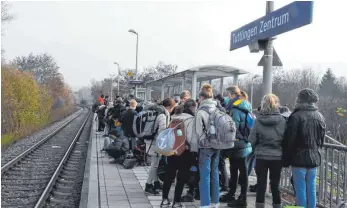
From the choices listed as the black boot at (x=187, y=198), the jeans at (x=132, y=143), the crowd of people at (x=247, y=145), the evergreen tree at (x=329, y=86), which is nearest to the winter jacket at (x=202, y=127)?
the crowd of people at (x=247, y=145)

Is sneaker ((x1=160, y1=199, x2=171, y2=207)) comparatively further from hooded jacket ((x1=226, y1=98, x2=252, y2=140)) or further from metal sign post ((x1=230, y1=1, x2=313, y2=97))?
Result: metal sign post ((x1=230, y1=1, x2=313, y2=97))

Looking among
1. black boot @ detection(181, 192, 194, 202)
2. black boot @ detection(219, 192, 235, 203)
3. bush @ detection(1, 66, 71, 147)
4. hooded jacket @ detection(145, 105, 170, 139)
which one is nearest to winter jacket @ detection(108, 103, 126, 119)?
hooded jacket @ detection(145, 105, 170, 139)

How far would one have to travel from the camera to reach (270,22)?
701 centimetres

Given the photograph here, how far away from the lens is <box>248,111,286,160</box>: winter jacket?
19.9 feet

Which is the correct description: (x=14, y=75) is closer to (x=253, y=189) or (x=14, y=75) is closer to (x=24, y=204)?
(x=24, y=204)

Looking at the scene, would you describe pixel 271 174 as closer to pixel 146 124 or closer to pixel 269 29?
pixel 269 29

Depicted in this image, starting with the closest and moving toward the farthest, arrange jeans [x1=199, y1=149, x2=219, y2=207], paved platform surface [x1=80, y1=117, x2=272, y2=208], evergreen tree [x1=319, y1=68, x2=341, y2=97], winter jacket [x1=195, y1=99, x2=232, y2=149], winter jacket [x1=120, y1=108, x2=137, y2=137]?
winter jacket [x1=195, y1=99, x2=232, y2=149]
jeans [x1=199, y1=149, x2=219, y2=207]
paved platform surface [x1=80, y1=117, x2=272, y2=208]
winter jacket [x1=120, y1=108, x2=137, y2=137]
evergreen tree [x1=319, y1=68, x2=341, y2=97]

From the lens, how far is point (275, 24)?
6820mm

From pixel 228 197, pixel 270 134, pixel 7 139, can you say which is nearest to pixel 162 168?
pixel 228 197

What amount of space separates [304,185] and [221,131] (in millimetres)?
1335

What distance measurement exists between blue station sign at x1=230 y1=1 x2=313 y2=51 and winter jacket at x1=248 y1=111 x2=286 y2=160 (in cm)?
131

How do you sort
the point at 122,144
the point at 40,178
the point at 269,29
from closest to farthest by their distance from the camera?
the point at 269,29 < the point at 40,178 < the point at 122,144

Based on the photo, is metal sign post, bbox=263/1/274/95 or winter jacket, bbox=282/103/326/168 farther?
metal sign post, bbox=263/1/274/95

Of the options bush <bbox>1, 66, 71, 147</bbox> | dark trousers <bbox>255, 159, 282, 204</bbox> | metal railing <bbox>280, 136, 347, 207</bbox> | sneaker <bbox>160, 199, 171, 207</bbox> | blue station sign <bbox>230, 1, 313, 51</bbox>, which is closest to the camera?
blue station sign <bbox>230, 1, 313, 51</bbox>
